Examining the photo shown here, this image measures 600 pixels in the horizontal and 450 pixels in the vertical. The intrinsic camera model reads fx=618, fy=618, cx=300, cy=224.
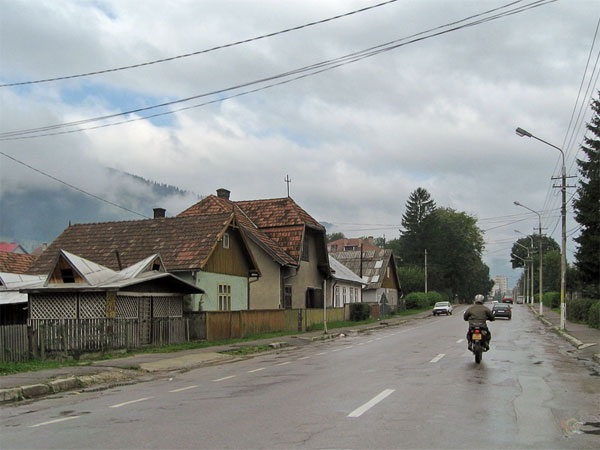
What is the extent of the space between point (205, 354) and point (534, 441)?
570 inches

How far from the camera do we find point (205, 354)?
20.3m

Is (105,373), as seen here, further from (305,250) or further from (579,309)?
(579,309)

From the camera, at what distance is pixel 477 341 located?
15.6m

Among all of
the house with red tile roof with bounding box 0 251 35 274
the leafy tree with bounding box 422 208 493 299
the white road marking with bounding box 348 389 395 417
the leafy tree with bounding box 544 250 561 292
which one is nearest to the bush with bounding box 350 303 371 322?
the house with red tile roof with bounding box 0 251 35 274

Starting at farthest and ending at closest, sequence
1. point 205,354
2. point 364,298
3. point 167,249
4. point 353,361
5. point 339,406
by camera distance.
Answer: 1. point 364,298
2. point 167,249
3. point 205,354
4. point 353,361
5. point 339,406

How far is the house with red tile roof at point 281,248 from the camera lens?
35.4 m

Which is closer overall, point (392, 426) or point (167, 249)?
point (392, 426)

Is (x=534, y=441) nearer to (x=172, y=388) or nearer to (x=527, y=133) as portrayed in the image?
(x=172, y=388)

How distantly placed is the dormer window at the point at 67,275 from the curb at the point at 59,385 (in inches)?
237

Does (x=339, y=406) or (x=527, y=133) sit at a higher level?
(x=527, y=133)

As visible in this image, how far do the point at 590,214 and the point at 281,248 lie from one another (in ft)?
78.1

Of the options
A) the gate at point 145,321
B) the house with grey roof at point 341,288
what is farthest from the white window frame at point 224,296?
the house with grey roof at point 341,288

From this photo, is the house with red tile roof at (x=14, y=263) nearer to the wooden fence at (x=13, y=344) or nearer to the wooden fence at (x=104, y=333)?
the wooden fence at (x=104, y=333)

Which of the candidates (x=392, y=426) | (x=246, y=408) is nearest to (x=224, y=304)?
(x=246, y=408)
